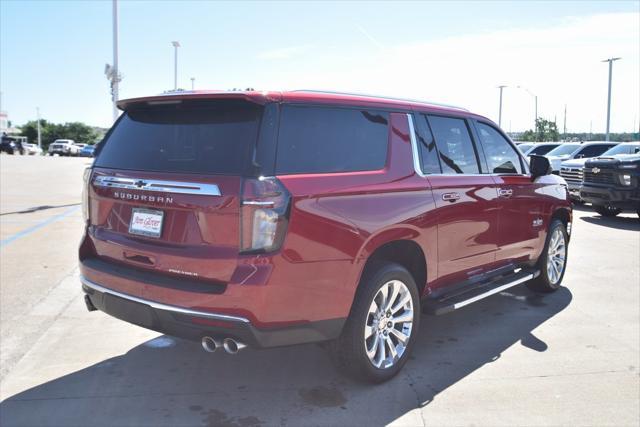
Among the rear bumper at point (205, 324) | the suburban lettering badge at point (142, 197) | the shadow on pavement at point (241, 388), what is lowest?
the shadow on pavement at point (241, 388)

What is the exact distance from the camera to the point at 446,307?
4254 millimetres

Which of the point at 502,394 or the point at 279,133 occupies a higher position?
the point at 279,133

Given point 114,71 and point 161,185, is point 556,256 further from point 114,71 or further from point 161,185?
point 114,71

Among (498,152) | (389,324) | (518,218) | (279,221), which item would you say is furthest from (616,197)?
(279,221)

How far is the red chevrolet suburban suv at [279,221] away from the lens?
10.2 ft

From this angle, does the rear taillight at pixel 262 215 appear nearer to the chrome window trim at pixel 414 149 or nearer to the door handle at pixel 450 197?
the chrome window trim at pixel 414 149

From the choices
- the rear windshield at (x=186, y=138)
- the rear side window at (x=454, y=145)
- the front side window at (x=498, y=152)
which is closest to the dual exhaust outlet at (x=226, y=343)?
the rear windshield at (x=186, y=138)

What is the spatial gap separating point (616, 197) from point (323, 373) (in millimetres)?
10490

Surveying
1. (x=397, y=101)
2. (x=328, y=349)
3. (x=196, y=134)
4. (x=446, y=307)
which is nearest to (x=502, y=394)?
(x=446, y=307)

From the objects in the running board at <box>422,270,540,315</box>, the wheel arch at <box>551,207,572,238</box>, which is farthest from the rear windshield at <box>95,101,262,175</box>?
the wheel arch at <box>551,207,572,238</box>

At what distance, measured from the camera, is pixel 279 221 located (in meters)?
3.10

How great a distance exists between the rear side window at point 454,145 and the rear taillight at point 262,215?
179 cm

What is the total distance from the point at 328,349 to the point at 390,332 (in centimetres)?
50

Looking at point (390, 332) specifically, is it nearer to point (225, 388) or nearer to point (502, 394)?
point (502, 394)
